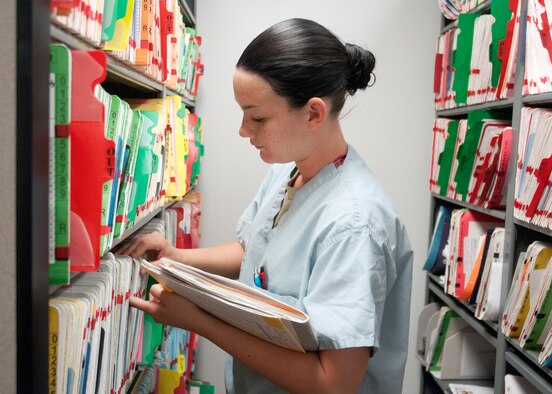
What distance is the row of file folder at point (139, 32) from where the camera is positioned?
0.83 m

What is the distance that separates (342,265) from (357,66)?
19.9 inches

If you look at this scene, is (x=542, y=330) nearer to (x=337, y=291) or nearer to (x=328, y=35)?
(x=337, y=291)

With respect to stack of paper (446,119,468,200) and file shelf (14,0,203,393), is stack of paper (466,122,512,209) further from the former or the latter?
file shelf (14,0,203,393)

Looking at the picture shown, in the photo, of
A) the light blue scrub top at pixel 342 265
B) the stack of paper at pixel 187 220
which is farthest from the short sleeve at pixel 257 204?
the stack of paper at pixel 187 220

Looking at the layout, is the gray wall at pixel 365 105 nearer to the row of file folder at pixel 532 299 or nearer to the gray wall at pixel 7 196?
the row of file folder at pixel 532 299

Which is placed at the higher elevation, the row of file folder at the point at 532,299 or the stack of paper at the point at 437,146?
the stack of paper at the point at 437,146

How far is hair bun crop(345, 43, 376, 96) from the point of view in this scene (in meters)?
1.38

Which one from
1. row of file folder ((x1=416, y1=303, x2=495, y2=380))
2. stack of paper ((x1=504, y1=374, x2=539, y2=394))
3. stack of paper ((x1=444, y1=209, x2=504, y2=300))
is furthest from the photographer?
row of file folder ((x1=416, y1=303, x2=495, y2=380))

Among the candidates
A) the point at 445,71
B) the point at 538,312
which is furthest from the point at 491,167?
the point at 445,71

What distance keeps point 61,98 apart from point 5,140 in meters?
0.10

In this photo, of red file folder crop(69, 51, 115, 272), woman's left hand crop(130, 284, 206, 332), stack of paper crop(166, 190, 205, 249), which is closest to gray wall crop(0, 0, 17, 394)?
red file folder crop(69, 51, 115, 272)

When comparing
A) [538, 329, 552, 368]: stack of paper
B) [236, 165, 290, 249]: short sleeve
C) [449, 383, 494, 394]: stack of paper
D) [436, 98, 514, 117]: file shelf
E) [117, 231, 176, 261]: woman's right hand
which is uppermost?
[436, 98, 514, 117]: file shelf

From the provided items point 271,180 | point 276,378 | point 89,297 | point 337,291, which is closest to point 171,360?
point 271,180

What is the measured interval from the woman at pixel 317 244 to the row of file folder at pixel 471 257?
0.64m
